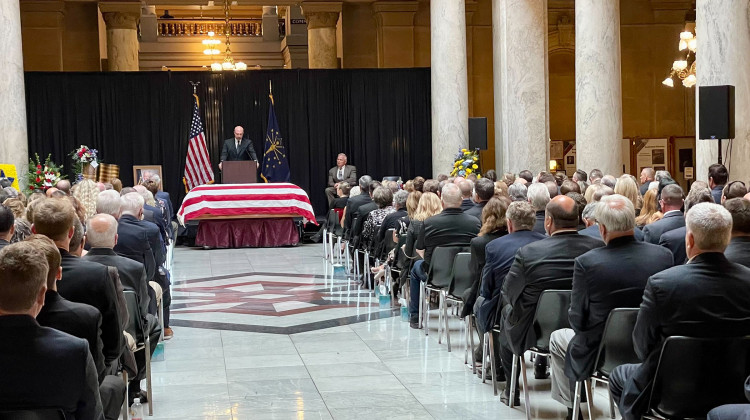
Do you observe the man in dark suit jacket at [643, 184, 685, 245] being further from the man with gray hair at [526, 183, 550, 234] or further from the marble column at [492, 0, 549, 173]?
the marble column at [492, 0, 549, 173]

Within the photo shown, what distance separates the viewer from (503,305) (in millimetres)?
6051

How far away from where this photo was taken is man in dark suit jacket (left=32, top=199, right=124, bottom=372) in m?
4.64

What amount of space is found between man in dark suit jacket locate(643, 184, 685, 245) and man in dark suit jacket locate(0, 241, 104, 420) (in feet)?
15.0

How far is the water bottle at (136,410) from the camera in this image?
19.5ft

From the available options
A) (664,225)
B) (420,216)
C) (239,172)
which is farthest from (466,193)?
(239,172)

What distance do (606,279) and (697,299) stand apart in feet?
2.63

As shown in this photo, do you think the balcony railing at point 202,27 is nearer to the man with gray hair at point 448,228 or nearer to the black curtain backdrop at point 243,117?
the black curtain backdrop at point 243,117

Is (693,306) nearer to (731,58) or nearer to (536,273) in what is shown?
(536,273)

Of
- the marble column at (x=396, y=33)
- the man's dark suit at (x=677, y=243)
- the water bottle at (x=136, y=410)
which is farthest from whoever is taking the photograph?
the marble column at (x=396, y=33)

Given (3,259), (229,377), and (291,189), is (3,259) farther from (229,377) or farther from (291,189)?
(291,189)

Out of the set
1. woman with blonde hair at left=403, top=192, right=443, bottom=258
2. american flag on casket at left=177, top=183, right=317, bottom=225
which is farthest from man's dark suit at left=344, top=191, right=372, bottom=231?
american flag on casket at left=177, top=183, right=317, bottom=225

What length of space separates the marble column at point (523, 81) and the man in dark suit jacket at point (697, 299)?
11662mm

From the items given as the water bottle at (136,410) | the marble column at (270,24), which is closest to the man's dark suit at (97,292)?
the water bottle at (136,410)

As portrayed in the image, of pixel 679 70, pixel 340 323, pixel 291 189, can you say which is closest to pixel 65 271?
pixel 340 323
